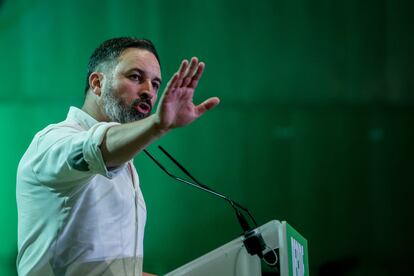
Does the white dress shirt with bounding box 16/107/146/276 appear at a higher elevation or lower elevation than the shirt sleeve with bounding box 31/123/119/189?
lower

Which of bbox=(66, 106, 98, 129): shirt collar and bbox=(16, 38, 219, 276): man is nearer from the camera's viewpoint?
bbox=(16, 38, 219, 276): man

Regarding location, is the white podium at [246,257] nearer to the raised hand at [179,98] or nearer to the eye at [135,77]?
the raised hand at [179,98]

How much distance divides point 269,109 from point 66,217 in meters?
1.59

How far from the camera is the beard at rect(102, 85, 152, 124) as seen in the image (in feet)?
4.83

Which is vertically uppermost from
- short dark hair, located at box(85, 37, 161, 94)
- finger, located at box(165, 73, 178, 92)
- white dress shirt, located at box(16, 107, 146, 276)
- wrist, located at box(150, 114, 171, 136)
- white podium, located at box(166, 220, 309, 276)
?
short dark hair, located at box(85, 37, 161, 94)

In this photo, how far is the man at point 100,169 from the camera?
1.03 m

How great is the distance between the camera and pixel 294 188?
267 cm

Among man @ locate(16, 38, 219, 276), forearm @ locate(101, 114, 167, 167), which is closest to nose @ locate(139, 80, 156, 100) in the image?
man @ locate(16, 38, 219, 276)

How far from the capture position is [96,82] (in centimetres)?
159

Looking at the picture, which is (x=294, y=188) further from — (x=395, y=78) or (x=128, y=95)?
(x=128, y=95)

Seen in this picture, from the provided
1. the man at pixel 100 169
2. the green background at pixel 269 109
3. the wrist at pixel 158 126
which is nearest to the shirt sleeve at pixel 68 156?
the man at pixel 100 169

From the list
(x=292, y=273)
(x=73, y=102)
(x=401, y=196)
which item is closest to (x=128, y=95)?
(x=292, y=273)

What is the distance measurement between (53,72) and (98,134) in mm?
1515

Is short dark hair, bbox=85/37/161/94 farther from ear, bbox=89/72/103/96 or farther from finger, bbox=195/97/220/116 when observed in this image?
finger, bbox=195/97/220/116
